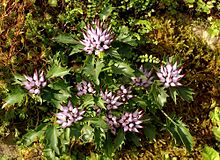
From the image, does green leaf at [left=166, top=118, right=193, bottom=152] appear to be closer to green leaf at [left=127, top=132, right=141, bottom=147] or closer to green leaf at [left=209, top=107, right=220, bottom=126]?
green leaf at [left=127, top=132, right=141, bottom=147]

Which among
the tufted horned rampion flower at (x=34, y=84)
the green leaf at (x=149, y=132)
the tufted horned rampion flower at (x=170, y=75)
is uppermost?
the tufted horned rampion flower at (x=170, y=75)

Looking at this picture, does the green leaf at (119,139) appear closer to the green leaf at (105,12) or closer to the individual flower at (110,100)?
the individual flower at (110,100)

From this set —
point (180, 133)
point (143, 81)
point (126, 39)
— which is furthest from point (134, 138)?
point (126, 39)

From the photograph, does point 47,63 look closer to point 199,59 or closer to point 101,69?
point 101,69

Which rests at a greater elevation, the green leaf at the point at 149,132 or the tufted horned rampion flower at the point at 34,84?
the tufted horned rampion flower at the point at 34,84

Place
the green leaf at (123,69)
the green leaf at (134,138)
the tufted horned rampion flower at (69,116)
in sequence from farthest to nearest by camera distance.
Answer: the green leaf at (134,138) → the green leaf at (123,69) → the tufted horned rampion flower at (69,116)

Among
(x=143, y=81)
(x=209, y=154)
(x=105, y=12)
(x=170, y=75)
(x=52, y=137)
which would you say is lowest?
(x=209, y=154)


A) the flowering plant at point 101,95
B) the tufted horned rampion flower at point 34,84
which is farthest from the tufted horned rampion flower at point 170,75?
the tufted horned rampion flower at point 34,84

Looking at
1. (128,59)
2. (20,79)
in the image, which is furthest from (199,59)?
(20,79)

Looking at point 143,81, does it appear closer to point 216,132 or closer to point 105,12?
point 105,12
